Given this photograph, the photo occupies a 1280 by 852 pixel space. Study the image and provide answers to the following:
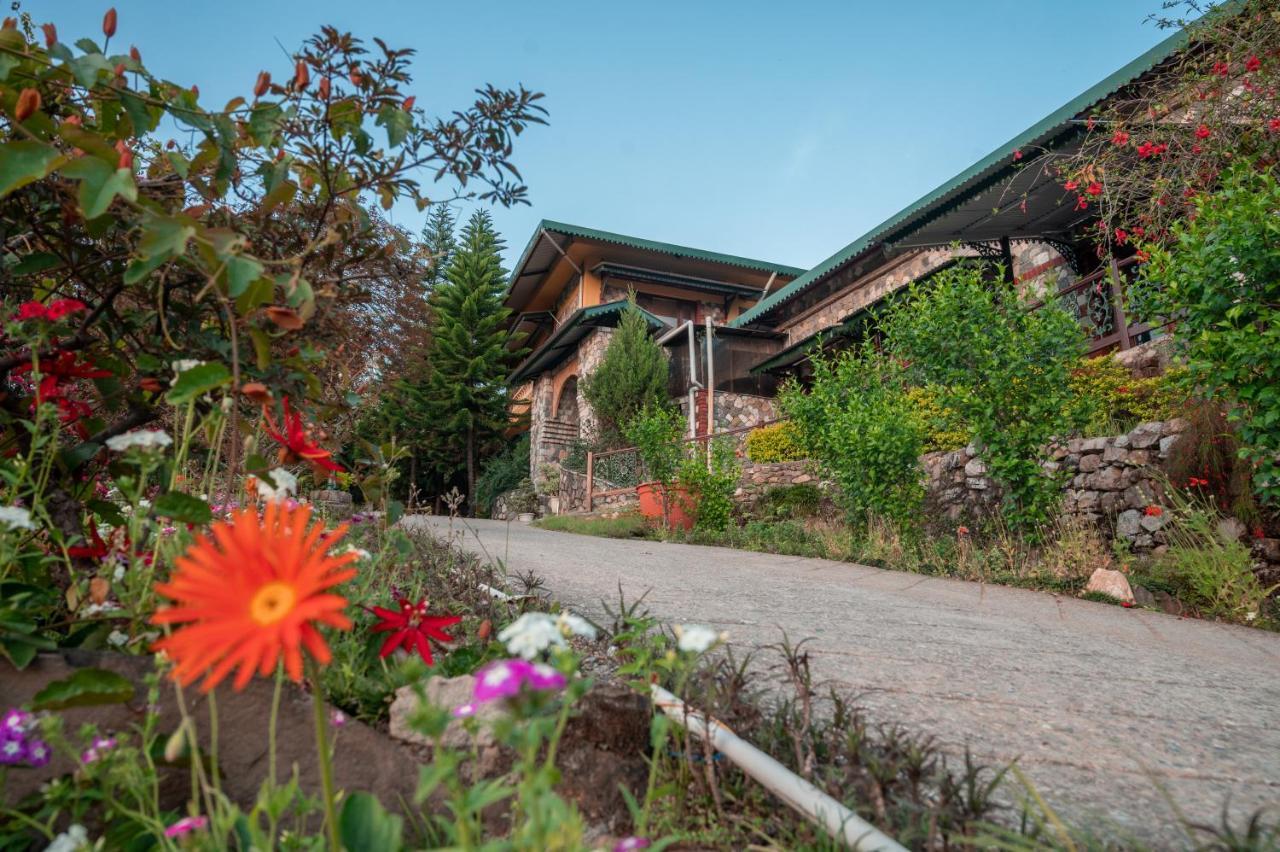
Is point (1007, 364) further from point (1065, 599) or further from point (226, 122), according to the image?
point (226, 122)

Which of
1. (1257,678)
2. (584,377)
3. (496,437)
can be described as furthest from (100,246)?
(496,437)

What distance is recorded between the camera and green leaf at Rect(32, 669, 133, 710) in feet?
2.63

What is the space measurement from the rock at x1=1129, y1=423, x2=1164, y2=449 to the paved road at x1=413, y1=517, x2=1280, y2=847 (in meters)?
1.86

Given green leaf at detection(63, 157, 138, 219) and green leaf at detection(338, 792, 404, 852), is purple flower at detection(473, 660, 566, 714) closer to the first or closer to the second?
green leaf at detection(338, 792, 404, 852)

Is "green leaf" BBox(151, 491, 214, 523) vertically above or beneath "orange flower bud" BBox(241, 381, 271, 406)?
beneath

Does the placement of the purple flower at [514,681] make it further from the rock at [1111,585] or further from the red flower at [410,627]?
the rock at [1111,585]

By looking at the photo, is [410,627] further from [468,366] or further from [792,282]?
[468,366]

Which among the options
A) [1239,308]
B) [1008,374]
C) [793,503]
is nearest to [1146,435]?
[1008,374]

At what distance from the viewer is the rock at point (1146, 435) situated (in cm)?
500

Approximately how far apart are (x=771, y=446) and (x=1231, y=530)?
6.83 metres

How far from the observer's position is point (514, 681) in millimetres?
524

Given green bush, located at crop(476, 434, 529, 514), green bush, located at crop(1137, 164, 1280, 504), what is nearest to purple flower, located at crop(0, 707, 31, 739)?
green bush, located at crop(1137, 164, 1280, 504)

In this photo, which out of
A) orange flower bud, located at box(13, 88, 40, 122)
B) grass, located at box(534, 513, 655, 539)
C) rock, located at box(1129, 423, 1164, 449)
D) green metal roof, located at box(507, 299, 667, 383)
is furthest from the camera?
green metal roof, located at box(507, 299, 667, 383)

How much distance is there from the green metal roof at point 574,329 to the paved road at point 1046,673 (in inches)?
416
